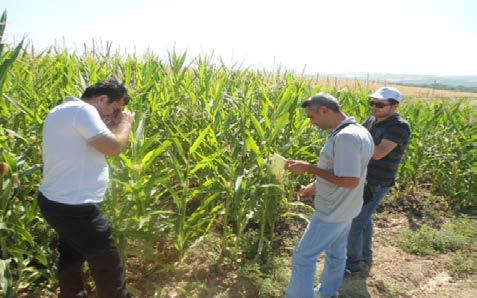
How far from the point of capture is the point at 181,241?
3150 millimetres

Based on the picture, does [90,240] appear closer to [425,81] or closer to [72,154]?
[72,154]

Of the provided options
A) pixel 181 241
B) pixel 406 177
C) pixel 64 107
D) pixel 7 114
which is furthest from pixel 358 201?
pixel 406 177

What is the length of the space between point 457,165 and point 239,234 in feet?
12.2

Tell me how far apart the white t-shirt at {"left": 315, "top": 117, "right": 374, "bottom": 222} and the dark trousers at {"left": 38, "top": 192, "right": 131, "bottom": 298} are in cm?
135

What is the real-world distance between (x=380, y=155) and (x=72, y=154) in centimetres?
232

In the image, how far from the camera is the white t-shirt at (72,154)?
7.05ft

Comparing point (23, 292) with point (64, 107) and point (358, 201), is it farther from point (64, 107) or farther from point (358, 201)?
point (358, 201)

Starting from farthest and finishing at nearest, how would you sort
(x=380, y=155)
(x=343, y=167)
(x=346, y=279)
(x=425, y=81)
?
1. (x=425, y=81)
2. (x=346, y=279)
3. (x=380, y=155)
4. (x=343, y=167)

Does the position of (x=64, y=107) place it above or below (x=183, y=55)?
below

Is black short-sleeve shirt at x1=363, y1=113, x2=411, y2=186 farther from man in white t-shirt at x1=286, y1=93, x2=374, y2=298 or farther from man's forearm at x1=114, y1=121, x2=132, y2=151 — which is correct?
man's forearm at x1=114, y1=121, x2=132, y2=151

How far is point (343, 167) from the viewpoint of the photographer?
Answer: 2.56 meters

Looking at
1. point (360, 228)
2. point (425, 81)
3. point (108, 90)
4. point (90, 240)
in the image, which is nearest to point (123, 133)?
point (108, 90)

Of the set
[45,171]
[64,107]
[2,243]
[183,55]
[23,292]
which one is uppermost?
[183,55]

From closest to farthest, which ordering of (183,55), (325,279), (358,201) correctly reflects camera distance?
(358,201)
(325,279)
(183,55)
